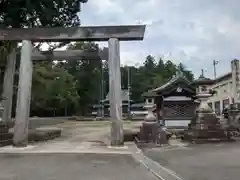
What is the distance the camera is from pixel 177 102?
24391 mm

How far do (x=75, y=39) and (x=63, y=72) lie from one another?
34.7 meters

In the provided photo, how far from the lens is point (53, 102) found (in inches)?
2094

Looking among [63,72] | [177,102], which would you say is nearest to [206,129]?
[177,102]

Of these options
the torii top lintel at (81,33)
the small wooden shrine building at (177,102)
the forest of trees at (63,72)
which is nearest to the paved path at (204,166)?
the torii top lintel at (81,33)

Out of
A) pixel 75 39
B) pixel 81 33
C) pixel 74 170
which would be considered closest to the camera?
pixel 74 170

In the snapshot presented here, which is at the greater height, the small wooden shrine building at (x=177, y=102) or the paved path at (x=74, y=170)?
the small wooden shrine building at (x=177, y=102)

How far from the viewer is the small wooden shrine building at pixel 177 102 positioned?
24.0m

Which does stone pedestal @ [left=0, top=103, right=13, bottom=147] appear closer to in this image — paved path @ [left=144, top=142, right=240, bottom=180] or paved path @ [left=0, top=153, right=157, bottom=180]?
paved path @ [left=0, top=153, right=157, bottom=180]

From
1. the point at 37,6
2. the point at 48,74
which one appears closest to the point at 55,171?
the point at 37,6

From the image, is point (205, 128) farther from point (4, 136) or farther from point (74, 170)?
point (4, 136)

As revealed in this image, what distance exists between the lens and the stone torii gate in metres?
13.8

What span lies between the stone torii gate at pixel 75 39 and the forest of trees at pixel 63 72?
4215mm

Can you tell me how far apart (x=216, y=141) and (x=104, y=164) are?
6376 millimetres

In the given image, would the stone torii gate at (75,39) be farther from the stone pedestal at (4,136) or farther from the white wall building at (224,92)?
the white wall building at (224,92)
